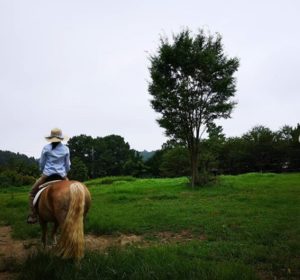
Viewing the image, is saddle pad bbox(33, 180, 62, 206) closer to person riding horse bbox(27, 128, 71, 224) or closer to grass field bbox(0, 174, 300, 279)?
person riding horse bbox(27, 128, 71, 224)

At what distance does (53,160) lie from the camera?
8.15 meters

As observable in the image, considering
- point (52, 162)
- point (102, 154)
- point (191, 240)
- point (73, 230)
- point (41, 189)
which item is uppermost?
point (102, 154)

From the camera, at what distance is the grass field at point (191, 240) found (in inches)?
219

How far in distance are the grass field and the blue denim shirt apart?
2.15 meters

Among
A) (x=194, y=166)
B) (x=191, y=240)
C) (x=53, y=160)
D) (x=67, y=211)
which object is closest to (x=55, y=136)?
(x=53, y=160)

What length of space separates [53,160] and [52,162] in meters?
0.05

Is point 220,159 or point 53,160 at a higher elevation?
point 220,159

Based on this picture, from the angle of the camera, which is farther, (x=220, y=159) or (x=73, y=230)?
(x=220, y=159)

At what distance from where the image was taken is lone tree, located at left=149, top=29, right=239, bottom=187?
889 inches

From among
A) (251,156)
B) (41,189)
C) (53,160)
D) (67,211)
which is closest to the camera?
(67,211)

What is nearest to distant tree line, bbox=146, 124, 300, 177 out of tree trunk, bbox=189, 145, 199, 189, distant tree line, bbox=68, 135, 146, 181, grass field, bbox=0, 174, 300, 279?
distant tree line, bbox=68, 135, 146, 181

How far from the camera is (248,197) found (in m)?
15.9

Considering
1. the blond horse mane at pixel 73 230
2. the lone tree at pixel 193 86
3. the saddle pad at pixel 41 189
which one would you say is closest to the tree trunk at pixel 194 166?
the lone tree at pixel 193 86

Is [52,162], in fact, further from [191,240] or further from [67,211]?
[191,240]
